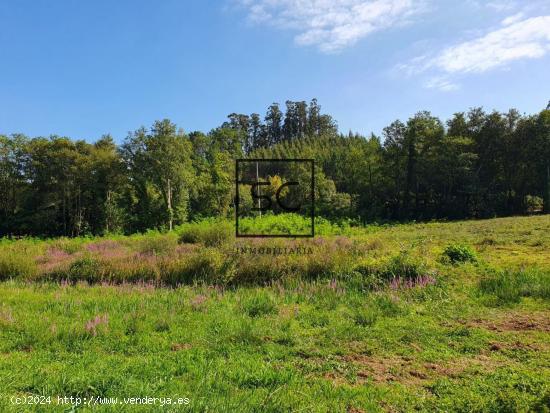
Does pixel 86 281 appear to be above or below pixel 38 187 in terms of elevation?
below

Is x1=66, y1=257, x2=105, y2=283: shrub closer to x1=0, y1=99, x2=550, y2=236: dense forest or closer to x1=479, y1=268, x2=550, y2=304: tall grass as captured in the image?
x1=479, y1=268, x2=550, y2=304: tall grass

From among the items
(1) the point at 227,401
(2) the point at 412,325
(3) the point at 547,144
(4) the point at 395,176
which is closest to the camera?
(1) the point at 227,401

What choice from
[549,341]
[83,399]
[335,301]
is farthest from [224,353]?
[549,341]

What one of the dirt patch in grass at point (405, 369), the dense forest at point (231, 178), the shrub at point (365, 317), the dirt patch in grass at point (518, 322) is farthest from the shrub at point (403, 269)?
the dense forest at point (231, 178)

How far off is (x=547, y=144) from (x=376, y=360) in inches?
1698

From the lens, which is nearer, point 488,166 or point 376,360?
point 376,360

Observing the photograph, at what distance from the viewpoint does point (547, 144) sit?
38.0 metres

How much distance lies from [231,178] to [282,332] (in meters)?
44.6

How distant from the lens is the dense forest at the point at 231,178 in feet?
113

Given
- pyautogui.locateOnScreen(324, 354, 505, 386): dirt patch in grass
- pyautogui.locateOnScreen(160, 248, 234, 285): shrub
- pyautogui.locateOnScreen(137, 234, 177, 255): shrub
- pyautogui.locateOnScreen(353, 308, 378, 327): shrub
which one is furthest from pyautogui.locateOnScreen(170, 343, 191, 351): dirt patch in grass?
pyautogui.locateOnScreen(137, 234, 177, 255): shrub

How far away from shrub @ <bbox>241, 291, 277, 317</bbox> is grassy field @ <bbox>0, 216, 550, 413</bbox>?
26mm

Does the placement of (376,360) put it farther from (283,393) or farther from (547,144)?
(547,144)

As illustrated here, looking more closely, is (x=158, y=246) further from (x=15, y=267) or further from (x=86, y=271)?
(x=15, y=267)

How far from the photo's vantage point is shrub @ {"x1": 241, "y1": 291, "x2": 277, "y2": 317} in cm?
661
